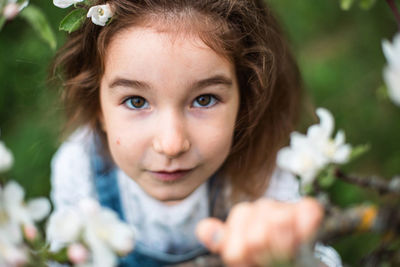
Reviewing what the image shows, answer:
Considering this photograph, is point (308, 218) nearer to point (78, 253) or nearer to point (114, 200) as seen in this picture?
point (78, 253)

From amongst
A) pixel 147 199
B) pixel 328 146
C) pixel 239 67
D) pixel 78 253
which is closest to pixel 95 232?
pixel 78 253

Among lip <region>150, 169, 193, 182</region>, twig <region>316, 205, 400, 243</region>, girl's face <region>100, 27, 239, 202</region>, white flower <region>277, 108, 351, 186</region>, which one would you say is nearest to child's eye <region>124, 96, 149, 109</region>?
girl's face <region>100, 27, 239, 202</region>

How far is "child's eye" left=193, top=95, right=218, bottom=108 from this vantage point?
1560mm

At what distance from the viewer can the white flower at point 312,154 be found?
1.02 metres

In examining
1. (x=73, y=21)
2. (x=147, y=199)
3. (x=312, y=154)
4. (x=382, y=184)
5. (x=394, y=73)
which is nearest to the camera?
(x=394, y=73)

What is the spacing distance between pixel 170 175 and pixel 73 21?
23.7 inches

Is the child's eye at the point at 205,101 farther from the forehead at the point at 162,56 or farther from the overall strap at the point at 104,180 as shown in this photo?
the overall strap at the point at 104,180

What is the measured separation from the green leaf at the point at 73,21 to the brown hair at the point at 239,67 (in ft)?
0.89

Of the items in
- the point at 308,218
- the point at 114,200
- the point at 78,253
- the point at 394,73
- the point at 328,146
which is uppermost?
the point at 394,73

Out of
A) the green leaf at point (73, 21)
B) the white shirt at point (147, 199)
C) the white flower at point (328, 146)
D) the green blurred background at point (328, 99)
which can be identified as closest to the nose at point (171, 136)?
the green leaf at point (73, 21)

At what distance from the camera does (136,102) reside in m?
1.58

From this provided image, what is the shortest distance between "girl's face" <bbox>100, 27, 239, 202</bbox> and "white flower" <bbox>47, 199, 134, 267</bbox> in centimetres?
58

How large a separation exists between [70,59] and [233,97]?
0.68 metres

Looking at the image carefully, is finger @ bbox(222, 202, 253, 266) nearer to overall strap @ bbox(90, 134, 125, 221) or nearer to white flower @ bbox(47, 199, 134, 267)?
white flower @ bbox(47, 199, 134, 267)
